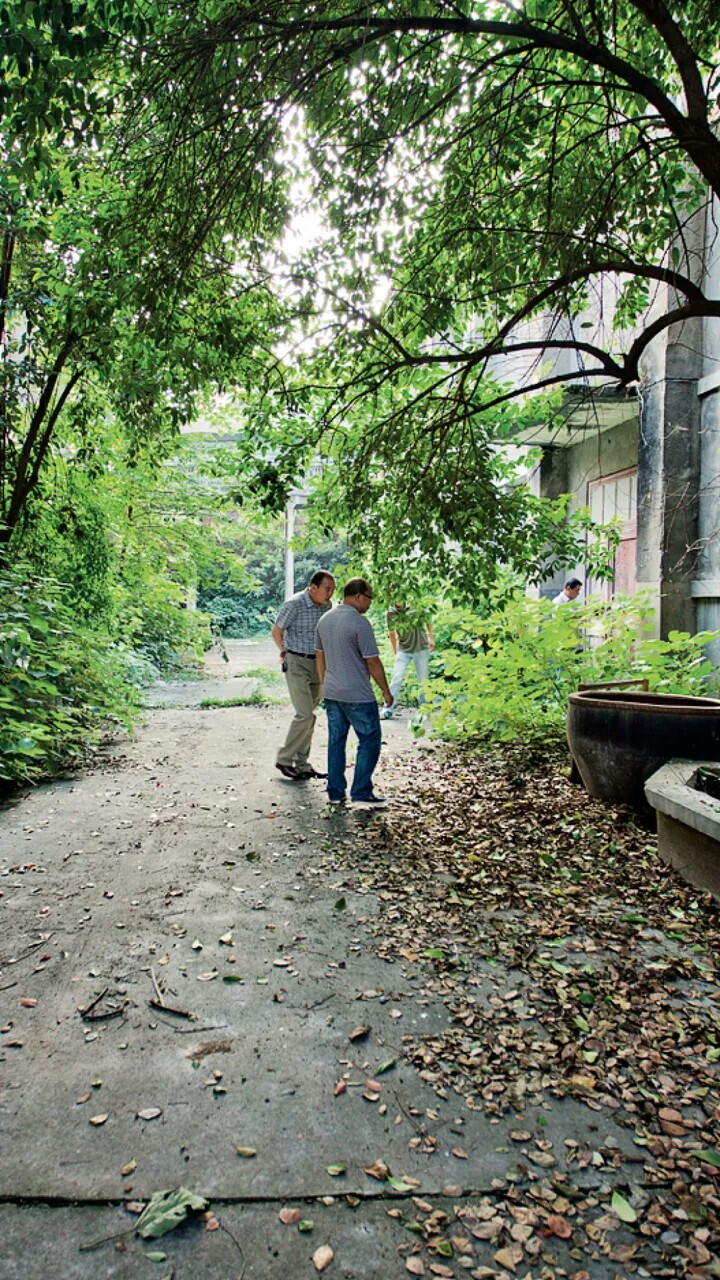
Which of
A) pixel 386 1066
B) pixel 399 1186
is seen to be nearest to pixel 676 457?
pixel 386 1066

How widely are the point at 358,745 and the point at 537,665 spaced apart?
2.60m

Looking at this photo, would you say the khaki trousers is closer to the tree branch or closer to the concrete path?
the concrete path

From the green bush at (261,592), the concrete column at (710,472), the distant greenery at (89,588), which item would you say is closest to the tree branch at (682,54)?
the concrete column at (710,472)

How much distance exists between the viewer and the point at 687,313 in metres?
3.98

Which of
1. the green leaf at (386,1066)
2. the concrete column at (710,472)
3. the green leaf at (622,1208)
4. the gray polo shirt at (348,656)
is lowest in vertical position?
the green leaf at (622,1208)

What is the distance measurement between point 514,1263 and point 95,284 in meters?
5.71

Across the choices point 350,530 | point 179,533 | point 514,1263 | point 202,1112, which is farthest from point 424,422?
point 179,533

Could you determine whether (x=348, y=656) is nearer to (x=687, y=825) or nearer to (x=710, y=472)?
(x=687, y=825)

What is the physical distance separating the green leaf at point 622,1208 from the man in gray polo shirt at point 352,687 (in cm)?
418

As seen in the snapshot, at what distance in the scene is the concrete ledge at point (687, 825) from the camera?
4.30 metres

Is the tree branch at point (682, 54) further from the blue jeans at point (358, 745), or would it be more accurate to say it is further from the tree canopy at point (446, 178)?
the blue jeans at point (358, 745)

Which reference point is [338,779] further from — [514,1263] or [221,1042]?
[514,1263]

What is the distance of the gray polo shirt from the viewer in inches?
257

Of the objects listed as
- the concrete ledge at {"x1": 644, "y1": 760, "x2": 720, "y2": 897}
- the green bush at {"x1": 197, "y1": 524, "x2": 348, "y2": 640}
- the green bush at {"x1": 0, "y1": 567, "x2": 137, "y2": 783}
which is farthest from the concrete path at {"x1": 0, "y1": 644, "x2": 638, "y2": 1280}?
the green bush at {"x1": 197, "y1": 524, "x2": 348, "y2": 640}
